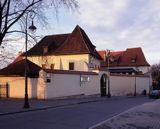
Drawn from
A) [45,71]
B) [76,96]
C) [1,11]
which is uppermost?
[1,11]

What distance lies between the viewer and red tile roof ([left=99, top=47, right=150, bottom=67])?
297ft

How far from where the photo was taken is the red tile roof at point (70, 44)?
6444 cm

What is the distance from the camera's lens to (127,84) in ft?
210

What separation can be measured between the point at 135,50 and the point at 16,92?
5694 centimetres

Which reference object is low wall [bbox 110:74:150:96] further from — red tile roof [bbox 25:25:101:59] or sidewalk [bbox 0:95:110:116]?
sidewalk [bbox 0:95:110:116]

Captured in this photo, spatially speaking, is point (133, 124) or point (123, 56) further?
point (123, 56)

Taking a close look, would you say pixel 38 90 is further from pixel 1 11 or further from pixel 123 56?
pixel 123 56

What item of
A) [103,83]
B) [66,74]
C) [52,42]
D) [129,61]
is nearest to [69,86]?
[66,74]

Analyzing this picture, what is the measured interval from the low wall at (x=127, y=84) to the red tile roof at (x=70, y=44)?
24.1 ft

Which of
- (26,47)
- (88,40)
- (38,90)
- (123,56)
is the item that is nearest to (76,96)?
(38,90)

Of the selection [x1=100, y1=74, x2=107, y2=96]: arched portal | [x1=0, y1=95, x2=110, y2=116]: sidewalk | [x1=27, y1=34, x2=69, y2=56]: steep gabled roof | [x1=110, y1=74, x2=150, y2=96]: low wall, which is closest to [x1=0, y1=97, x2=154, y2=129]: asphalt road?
[x1=0, y1=95, x2=110, y2=116]: sidewalk

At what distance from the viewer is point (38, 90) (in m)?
39.8

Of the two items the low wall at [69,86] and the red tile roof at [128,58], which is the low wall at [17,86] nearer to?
the low wall at [69,86]

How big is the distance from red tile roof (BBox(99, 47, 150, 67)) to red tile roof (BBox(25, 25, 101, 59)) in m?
22.7
